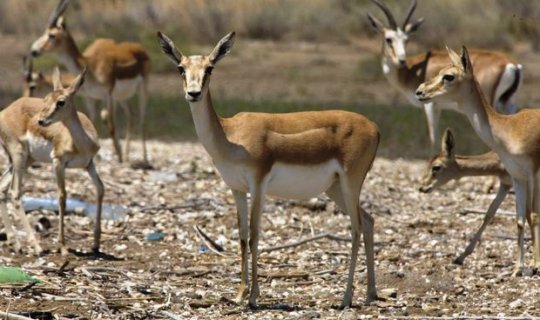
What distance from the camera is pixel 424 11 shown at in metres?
43.8

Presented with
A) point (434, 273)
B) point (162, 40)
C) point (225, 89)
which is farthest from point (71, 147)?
point (225, 89)

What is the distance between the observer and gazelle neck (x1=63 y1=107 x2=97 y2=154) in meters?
12.3

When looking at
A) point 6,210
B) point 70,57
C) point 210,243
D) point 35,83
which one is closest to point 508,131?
point 210,243

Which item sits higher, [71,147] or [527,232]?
[71,147]

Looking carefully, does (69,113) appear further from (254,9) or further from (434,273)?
(254,9)

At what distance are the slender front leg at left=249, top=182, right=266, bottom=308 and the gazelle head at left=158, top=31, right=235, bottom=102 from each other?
85 cm

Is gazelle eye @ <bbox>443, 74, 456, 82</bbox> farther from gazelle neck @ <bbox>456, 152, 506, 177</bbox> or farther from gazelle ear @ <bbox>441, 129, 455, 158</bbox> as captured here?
gazelle ear @ <bbox>441, 129, 455, 158</bbox>

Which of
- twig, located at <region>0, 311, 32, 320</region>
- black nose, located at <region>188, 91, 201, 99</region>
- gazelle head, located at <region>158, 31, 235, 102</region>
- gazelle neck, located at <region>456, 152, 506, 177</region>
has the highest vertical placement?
gazelle head, located at <region>158, 31, 235, 102</region>

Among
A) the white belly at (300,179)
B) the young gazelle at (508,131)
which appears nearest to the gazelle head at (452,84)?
the young gazelle at (508,131)

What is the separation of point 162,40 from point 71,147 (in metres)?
2.84

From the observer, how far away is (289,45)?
37.8 meters

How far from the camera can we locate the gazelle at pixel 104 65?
19000 millimetres

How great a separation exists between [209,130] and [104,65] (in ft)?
31.8

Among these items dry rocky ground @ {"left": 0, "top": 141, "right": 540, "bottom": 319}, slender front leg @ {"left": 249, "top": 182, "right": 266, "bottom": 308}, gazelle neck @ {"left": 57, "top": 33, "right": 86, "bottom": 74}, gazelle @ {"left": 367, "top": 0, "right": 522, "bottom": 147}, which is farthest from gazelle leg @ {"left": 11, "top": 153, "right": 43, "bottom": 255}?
gazelle neck @ {"left": 57, "top": 33, "right": 86, "bottom": 74}
